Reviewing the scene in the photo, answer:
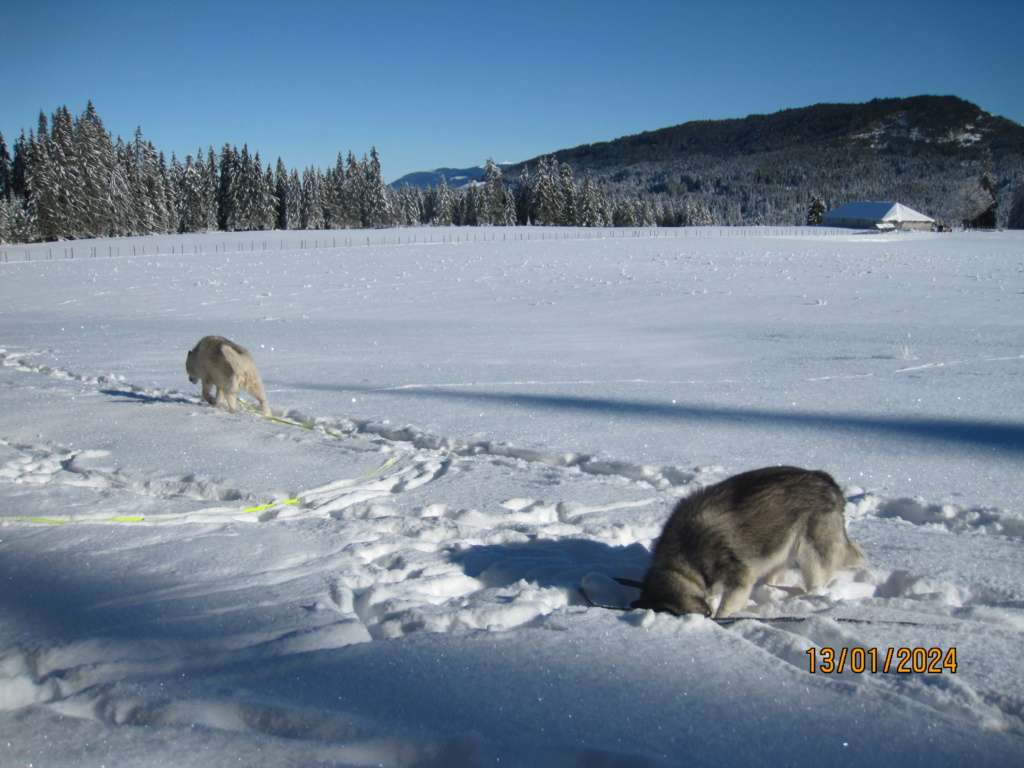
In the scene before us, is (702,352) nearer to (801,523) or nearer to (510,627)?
(801,523)

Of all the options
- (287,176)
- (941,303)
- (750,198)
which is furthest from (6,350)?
(750,198)

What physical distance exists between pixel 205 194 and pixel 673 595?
8987cm

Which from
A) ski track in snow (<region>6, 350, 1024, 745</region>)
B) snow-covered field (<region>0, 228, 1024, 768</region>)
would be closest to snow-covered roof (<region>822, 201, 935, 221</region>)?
snow-covered field (<region>0, 228, 1024, 768</region>)

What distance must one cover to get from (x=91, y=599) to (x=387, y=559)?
5.04 feet

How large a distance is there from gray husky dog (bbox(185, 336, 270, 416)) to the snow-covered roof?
111m

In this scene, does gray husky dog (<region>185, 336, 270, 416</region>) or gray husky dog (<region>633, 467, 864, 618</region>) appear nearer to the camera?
gray husky dog (<region>633, 467, 864, 618</region>)

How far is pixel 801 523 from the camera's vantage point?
137 inches

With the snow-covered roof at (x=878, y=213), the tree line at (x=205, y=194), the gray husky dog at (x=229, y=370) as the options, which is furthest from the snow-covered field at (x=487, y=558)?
the snow-covered roof at (x=878, y=213)

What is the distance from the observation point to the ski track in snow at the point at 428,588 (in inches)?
100

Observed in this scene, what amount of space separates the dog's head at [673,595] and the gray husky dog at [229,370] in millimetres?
5942

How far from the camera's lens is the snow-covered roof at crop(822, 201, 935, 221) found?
101056 millimetres
